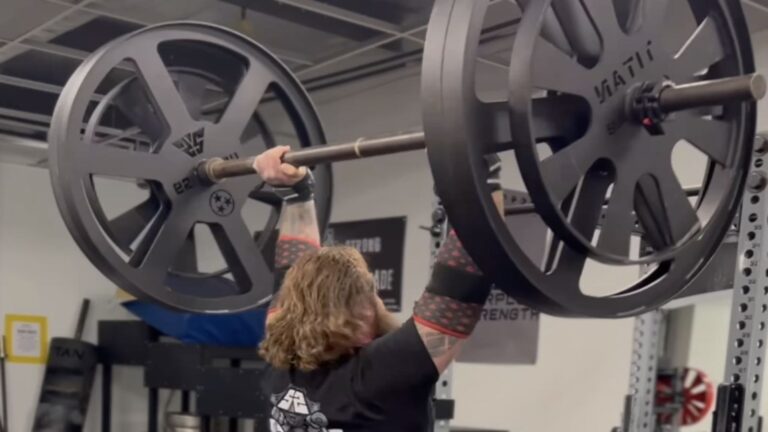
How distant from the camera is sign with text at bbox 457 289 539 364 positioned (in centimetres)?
350

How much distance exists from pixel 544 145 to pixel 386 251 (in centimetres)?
268

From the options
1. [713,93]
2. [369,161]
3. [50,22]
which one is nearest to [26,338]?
[369,161]

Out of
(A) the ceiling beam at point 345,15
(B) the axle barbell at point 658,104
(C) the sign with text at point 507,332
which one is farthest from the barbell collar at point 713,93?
(C) the sign with text at point 507,332

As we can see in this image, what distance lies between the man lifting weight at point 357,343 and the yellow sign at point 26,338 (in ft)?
12.8

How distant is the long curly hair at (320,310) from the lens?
153 cm

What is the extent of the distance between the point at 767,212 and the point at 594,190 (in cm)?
70

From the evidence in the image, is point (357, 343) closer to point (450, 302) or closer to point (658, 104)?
point (450, 302)

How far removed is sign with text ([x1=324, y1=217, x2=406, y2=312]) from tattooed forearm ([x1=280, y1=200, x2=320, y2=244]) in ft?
6.71

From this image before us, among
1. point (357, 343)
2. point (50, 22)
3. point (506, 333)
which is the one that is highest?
point (50, 22)

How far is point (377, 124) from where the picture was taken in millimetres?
4309

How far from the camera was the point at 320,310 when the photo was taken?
1.54 metres

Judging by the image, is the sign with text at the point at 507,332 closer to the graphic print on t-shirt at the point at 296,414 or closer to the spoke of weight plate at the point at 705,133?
the graphic print on t-shirt at the point at 296,414

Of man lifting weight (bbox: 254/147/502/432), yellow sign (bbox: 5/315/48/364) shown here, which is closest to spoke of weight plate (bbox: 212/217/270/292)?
man lifting weight (bbox: 254/147/502/432)

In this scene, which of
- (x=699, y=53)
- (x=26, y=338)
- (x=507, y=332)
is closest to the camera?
(x=699, y=53)
